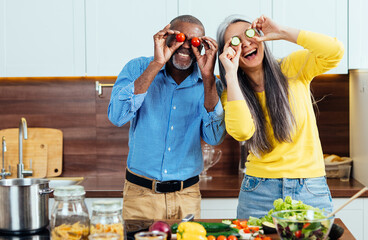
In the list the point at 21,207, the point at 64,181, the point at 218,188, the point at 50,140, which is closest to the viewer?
the point at 21,207

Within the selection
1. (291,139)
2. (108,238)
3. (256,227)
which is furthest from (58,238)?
(291,139)

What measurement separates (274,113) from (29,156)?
1.84 meters

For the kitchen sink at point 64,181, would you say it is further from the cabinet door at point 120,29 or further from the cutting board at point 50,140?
the cabinet door at point 120,29

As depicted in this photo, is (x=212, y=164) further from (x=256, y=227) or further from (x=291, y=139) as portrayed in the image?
(x=256, y=227)

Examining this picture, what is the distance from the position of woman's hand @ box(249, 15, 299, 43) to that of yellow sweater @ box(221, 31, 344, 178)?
0.05m

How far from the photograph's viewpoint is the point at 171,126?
2219 mm

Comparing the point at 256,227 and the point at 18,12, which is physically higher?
the point at 18,12

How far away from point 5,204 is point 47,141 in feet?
5.70

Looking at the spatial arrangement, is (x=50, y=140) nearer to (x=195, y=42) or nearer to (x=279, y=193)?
(x=195, y=42)

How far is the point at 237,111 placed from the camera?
189cm

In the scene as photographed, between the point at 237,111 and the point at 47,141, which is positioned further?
the point at 47,141

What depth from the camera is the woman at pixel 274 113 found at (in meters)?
1.93

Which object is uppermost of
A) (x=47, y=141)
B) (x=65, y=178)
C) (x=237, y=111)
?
(x=237, y=111)

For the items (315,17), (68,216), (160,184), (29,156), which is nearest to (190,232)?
(68,216)
